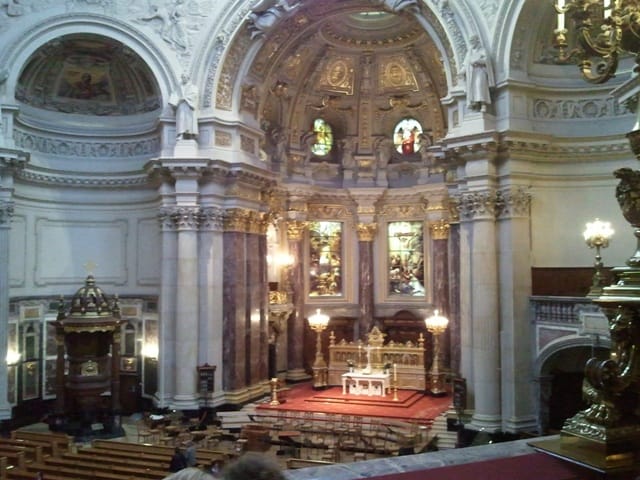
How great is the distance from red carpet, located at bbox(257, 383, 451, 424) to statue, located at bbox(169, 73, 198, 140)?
987 centimetres

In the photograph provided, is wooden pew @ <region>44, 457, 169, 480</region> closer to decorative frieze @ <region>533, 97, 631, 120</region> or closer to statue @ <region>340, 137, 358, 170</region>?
decorative frieze @ <region>533, 97, 631, 120</region>

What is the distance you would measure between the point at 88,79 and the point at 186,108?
4.94 meters

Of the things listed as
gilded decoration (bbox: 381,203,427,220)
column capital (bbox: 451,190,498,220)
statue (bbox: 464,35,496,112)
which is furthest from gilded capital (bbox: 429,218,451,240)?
statue (bbox: 464,35,496,112)

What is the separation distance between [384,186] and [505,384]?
13351 millimetres

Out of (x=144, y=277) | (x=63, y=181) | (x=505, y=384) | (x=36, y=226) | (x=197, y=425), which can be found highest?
(x=63, y=181)

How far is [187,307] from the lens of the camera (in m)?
22.2

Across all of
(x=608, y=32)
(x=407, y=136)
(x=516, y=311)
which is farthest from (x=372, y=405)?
(x=608, y=32)

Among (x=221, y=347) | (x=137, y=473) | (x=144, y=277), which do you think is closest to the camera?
(x=137, y=473)

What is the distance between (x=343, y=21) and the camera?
2670 cm

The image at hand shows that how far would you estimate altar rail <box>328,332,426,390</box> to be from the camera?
25906 millimetres

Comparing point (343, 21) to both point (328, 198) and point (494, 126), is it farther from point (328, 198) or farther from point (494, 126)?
point (494, 126)

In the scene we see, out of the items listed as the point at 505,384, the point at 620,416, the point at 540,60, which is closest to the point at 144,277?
the point at 505,384

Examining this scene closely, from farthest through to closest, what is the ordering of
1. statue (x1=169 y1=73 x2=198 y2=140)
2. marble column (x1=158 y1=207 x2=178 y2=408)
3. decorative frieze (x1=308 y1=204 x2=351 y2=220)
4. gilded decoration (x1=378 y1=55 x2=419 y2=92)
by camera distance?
decorative frieze (x1=308 y1=204 x2=351 y2=220) → gilded decoration (x1=378 y1=55 x2=419 y2=92) → marble column (x1=158 y1=207 x2=178 y2=408) → statue (x1=169 y1=73 x2=198 y2=140)

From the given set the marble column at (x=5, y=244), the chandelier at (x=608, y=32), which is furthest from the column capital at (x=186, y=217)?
the chandelier at (x=608, y=32)
